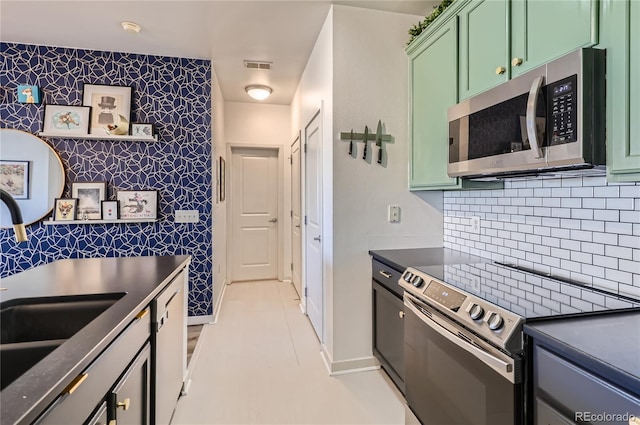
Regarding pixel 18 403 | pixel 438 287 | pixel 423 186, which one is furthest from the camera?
pixel 423 186

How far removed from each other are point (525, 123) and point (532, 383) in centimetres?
102

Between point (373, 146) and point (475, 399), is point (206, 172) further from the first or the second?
point (475, 399)

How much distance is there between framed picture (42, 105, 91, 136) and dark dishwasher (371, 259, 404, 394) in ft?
9.66

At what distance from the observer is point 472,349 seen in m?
1.23

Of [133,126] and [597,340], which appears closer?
[597,340]

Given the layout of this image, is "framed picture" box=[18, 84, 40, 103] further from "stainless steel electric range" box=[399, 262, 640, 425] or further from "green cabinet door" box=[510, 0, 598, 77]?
"green cabinet door" box=[510, 0, 598, 77]

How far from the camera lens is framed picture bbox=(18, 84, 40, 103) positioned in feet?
9.68

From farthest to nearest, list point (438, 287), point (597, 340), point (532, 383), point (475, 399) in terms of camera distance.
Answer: point (438, 287) → point (475, 399) → point (532, 383) → point (597, 340)

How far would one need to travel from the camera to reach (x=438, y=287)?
148cm

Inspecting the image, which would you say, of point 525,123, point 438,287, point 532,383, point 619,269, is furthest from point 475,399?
point 525,123

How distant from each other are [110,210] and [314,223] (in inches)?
77.1

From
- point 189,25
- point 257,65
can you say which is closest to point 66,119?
point 189,25

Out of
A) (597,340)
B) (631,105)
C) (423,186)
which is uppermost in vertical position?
(631,105)

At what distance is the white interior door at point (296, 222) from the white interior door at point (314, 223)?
611 mm
